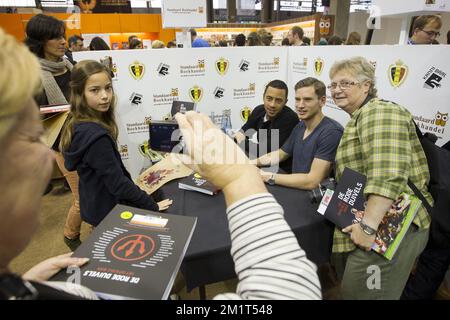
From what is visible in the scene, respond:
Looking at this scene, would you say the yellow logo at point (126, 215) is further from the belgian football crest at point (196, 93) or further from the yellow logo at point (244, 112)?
the yellow logo at point (244, 112)

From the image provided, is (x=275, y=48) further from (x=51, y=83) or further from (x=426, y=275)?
(x=426, y=275)

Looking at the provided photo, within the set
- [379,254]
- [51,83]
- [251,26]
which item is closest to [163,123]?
[379,254]

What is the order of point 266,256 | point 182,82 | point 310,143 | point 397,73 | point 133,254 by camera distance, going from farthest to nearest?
point 182,82, point 397,73, point 310,143, point 133,254, point 266,256

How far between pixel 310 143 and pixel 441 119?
3.24ft

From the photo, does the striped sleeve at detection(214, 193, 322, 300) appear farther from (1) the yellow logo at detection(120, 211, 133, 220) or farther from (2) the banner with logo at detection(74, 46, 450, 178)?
(2) the banner with logo at detection(74, 46, 450, 178)

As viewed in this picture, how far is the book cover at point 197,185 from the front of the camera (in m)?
1.63

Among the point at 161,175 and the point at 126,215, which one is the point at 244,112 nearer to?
the point at 161,175

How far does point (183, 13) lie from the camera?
3.27 metres

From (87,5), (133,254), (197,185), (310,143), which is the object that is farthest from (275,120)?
(87,5)

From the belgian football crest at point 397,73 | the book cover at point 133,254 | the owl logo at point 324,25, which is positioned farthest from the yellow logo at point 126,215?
the owl logo at point 324,25

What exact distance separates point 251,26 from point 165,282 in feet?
49.3

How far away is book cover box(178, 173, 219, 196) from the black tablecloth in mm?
28

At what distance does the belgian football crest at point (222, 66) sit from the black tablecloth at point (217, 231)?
1.99 m
